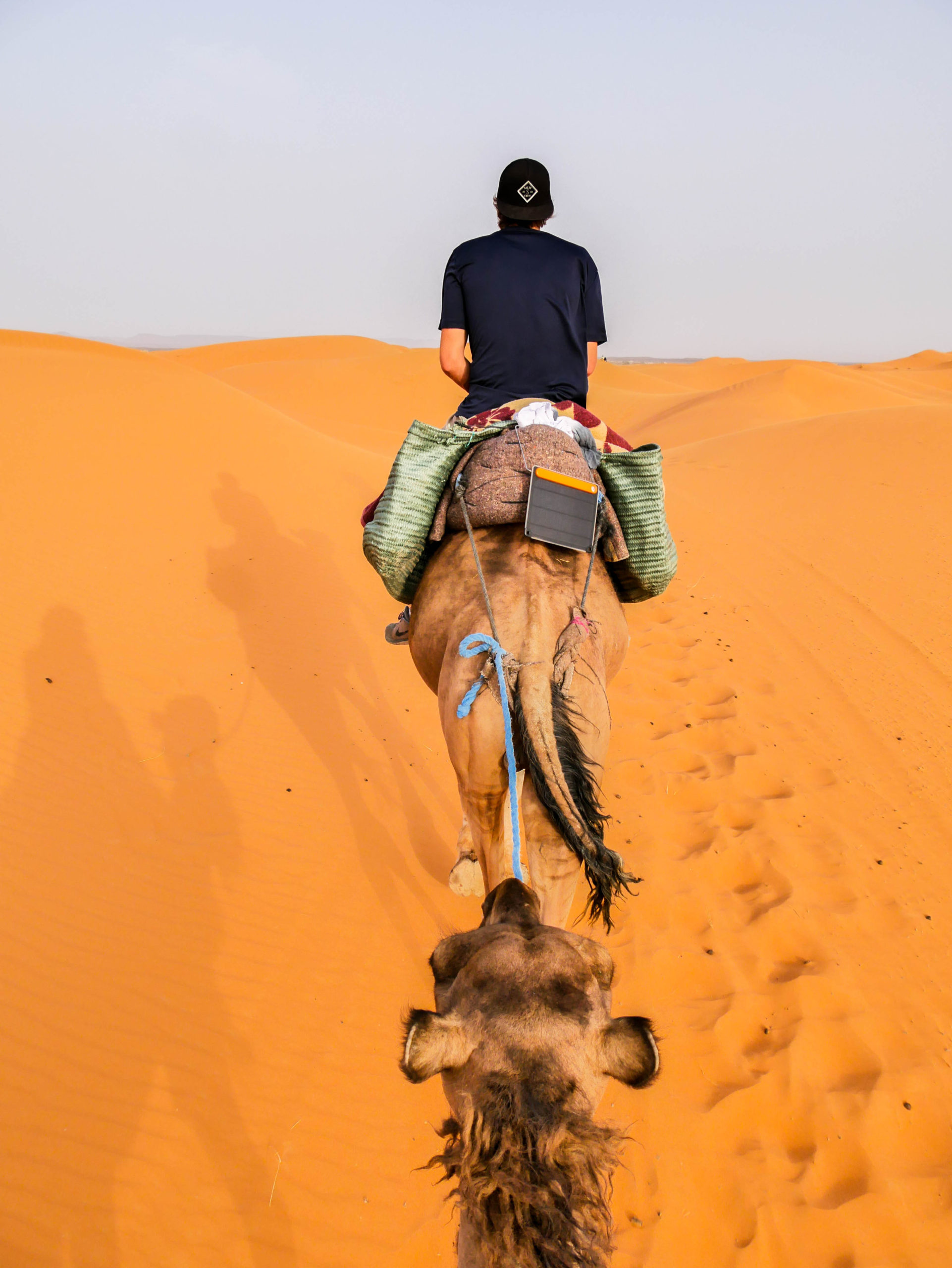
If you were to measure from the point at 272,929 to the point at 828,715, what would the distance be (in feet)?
13.7

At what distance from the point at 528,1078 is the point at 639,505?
2213 mm

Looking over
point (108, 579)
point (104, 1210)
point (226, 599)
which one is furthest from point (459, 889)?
point (108, 579)

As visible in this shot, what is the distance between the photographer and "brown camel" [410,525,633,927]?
6.71ft

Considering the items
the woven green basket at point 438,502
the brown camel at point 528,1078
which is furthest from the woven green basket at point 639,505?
the brown camel at point 528,1078

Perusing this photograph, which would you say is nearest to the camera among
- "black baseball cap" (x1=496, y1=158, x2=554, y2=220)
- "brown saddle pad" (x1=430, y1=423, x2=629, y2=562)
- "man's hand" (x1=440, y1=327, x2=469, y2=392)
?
"brown saddle pad" (x1=430, y1=423, x2=629, y2=562)

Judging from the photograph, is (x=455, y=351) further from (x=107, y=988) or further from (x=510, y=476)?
(x=107, y=988)

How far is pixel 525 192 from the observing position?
318cm

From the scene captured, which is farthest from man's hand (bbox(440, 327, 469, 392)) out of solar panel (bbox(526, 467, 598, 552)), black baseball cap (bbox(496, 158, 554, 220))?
solar panel (bbox(526, 467, 598, 552))

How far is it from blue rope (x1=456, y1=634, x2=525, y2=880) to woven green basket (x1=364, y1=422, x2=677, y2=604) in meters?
0.70

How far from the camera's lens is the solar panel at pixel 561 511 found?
2.51 meters

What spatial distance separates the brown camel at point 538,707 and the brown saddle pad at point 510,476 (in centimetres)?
9

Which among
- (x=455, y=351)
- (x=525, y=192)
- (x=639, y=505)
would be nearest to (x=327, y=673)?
(x=455, y=351)

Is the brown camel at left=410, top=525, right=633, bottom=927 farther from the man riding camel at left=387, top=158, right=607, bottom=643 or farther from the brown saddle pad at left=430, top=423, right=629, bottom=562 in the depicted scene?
the man riding camel at left=387, top=158, right=607, bottom=643

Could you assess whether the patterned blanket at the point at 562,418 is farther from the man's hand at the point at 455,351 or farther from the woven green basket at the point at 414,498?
the man's hand at the point at 455,351
